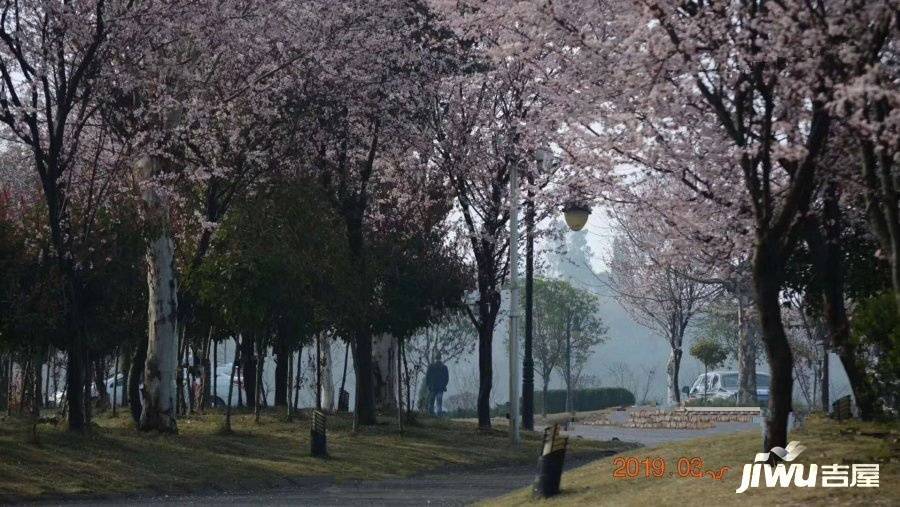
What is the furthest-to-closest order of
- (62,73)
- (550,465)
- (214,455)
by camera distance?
1. (214,455)
2. (62,73)
3. (550,465)

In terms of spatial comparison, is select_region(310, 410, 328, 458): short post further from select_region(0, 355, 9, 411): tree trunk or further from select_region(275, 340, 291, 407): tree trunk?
select_region(0, 355, 9, 411): tree trunk

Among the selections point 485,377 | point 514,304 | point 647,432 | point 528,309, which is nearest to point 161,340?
point 514,304

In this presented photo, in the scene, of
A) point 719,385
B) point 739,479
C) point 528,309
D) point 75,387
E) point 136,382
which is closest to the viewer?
point 739,479

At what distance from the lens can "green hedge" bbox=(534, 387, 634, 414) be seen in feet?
214

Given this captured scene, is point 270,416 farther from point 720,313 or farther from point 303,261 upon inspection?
point 720,313

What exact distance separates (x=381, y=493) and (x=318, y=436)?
14.6 ft

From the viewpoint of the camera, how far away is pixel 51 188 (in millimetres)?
19016

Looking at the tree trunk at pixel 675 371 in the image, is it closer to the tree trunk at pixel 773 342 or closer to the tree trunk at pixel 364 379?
the tree trunk at pixel 364 379

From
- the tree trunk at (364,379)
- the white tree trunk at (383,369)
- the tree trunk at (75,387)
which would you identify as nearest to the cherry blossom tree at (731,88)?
the tree trunk at (75,387)

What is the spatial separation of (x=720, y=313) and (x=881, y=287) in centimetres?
3962

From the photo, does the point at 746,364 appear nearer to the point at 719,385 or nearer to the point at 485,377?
Result: the point at 719,385

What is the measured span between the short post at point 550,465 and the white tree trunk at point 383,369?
19789mm

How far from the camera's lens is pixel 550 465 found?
1400 cm

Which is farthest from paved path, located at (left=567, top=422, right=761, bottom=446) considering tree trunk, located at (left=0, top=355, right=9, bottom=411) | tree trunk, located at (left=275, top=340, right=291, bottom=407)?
tree trunk, located at (left=0, top=355, right=9, bottom=411)
